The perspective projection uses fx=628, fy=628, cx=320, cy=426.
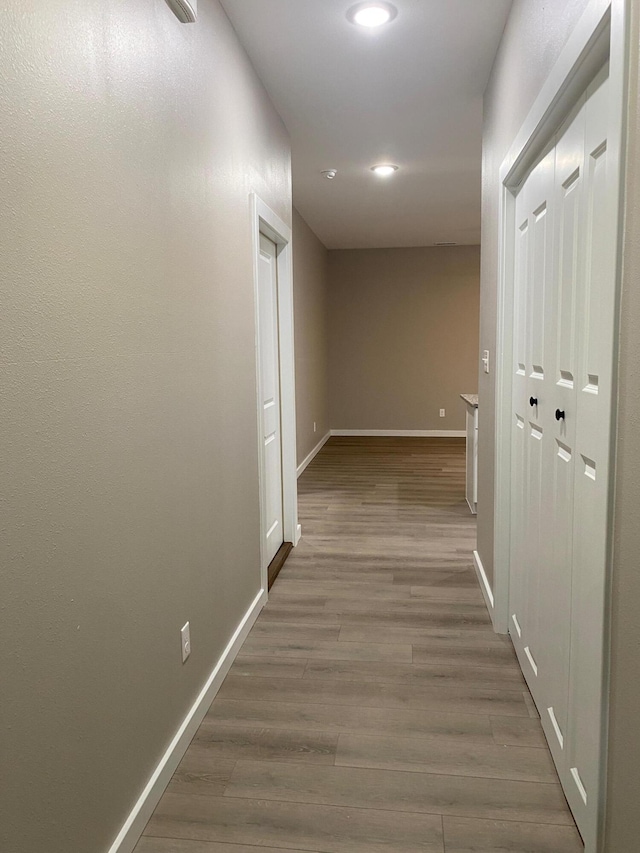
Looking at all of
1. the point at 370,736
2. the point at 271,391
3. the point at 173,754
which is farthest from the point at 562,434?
the point at 271,391

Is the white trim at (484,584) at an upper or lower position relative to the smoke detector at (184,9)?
lower

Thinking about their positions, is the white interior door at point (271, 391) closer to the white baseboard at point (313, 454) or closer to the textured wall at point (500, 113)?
the textured wall at point (500, 113)

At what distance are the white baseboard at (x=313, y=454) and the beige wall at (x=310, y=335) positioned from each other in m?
0.06

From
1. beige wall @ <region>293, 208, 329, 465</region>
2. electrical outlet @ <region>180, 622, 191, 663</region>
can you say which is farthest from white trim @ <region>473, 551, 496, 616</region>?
beige wall @ <region>293, 208, 329, 465</region>

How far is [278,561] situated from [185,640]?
63.8 inches

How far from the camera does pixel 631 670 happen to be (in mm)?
1211

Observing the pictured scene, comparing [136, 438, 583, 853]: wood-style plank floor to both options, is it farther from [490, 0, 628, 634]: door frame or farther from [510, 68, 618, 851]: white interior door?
[490, 0, 628, 634]: door frame

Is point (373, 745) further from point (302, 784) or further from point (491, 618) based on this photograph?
point (491, 618)

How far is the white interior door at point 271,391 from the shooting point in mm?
3533

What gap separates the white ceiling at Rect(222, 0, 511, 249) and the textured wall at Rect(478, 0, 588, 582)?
20cm

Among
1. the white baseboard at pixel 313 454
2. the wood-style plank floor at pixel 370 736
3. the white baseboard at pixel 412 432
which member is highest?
the white baseboard at pixel 412 432

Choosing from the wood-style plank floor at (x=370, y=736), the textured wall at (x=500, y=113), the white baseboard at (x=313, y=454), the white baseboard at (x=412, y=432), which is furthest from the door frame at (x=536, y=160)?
the white baseboard at (x=412, y=432)

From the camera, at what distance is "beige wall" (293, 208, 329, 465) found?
650cm

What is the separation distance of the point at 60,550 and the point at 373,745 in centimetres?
129
